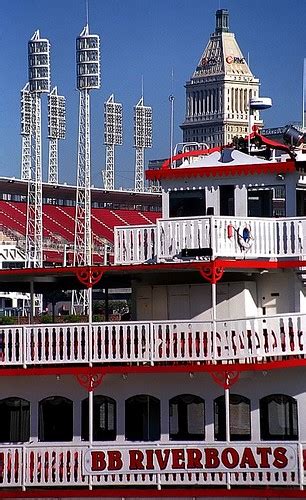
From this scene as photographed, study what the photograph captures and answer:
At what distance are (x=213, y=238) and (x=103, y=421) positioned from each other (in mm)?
3376

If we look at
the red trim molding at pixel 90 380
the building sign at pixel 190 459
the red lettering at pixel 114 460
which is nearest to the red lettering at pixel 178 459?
the building sign at pixel 190 459

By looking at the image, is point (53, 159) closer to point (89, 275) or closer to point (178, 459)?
point (89, 275)

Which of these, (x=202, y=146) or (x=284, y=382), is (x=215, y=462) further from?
(x=202, y=146)

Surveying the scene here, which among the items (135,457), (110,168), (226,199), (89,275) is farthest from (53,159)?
(135,457)

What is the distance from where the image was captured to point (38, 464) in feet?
67.6

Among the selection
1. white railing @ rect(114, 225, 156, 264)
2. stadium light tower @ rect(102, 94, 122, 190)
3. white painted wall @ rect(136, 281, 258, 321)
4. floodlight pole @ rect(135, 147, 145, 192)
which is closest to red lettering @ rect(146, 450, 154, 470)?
white painted wall @ rect(136, 281, 258, 321)

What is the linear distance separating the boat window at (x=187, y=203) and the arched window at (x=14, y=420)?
153 inches

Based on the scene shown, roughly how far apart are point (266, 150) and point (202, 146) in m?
1.58

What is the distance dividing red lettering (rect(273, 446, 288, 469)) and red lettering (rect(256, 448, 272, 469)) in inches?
3.8

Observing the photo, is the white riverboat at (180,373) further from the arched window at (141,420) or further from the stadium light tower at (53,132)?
the stadium light tower at (53,132)

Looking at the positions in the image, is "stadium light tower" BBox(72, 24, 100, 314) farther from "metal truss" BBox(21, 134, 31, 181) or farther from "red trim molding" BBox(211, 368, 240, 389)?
"red trim molding" BBox(211, 368, 240, 389)

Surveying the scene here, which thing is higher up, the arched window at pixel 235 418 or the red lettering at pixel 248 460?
the arched window at pixel 235 418

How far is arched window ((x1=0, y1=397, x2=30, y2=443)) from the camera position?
2170 cm

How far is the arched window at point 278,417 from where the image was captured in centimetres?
2067
